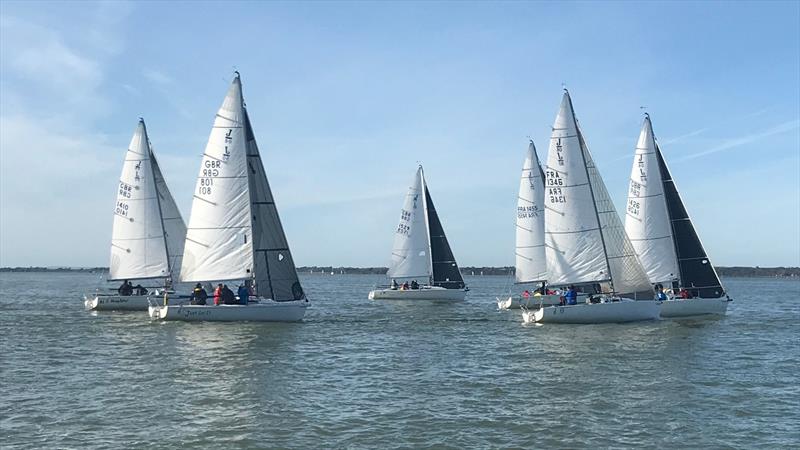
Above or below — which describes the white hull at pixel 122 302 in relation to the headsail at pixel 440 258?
below

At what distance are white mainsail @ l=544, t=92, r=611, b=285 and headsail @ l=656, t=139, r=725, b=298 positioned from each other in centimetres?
708

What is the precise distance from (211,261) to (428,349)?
1233cm

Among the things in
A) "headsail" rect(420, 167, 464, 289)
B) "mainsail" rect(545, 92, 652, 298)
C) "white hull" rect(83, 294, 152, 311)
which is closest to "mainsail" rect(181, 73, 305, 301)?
"white hull" rect(83, 294, 152, 311)

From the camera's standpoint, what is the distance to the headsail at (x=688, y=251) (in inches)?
1454

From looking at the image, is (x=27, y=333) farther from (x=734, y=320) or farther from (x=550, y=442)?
(x=734, y=320)

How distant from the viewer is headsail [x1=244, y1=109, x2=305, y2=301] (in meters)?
32.2

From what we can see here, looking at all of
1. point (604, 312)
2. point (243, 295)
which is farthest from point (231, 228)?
point (604, 312)

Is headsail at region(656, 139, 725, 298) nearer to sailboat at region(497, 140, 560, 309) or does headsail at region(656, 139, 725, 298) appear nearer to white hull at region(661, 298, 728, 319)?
white hull at region(661, 298, 728, 319)

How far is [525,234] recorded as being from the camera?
47219 millimetres

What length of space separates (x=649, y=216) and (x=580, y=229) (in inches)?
289

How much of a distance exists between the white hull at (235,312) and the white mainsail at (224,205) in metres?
2.42

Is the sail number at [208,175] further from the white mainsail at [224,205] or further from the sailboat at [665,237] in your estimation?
the sailboat at [665,237]

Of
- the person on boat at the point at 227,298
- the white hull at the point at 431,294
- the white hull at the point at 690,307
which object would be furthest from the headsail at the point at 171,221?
the white hull at the point at 690,307

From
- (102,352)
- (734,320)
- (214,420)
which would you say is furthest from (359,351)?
(734,320)
